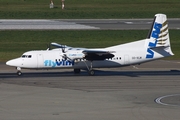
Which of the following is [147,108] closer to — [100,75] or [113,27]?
[100,75]

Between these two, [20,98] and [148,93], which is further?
[148,93]

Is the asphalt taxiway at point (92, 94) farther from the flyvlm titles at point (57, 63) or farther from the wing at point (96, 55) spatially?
the wing at point (96, 55)

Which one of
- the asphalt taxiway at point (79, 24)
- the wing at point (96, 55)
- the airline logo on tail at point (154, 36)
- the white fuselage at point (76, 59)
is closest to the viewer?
the wing at point (96, 55)

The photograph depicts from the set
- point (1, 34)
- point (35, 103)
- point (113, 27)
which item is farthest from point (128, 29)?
point (35, 103)

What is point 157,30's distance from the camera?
44969mm

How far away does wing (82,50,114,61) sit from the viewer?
42.9 m

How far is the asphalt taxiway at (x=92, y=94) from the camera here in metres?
27.8

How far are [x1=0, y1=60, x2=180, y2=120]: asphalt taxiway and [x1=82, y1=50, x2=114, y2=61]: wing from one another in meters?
1.61

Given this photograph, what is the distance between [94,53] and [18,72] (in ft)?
22.5
